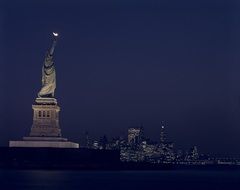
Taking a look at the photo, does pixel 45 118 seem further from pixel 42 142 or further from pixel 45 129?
pixel 42 142

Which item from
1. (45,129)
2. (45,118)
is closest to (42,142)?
(45,129)

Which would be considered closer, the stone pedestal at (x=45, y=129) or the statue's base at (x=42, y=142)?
the statue's base at (x=42, y=142)

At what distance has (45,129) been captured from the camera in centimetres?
12462

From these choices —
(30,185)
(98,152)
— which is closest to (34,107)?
(98,152)

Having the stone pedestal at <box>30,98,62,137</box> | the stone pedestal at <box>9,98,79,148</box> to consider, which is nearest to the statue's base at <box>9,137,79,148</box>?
the stone pedestal at <box>9,98,79,148</box>

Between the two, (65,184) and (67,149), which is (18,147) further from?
(65,184)

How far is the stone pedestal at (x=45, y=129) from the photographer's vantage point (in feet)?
408

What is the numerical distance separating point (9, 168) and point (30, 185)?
87.3ft

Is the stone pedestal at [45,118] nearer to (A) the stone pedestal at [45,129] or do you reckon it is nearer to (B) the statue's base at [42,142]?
(A) the stone pedestal at [45,129]

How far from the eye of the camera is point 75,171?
5433 inches

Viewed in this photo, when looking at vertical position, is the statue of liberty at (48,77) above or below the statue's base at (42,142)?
above

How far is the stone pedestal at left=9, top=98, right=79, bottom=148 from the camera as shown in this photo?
408 ft

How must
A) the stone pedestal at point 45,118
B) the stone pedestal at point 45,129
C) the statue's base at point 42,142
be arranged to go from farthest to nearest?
the stone pedestal at point 45,118 < the stone pedestal at point 45,129 < the statue's base at point 42,142

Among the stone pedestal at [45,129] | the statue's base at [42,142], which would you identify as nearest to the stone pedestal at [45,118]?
the stone pedestal at [45,129]
